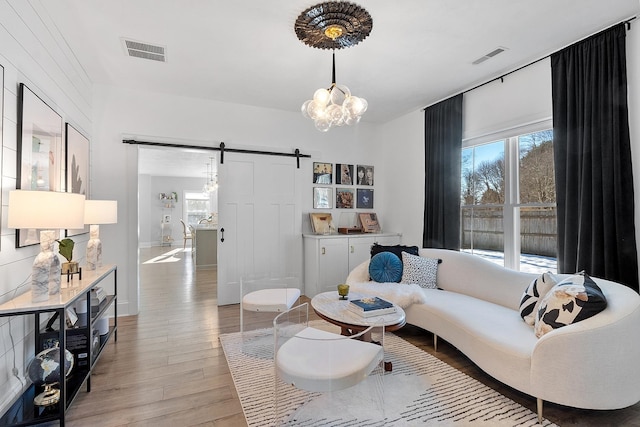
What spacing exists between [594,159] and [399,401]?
2447 millimetres

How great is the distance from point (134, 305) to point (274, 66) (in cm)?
327

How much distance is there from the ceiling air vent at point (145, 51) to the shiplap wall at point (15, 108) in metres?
0.53

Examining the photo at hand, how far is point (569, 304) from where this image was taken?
6.47 ft

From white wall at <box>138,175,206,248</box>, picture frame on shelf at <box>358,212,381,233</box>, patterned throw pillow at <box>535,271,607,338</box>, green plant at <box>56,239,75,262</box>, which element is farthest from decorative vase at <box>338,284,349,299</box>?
white wall at <box>138,175,206,248</box>

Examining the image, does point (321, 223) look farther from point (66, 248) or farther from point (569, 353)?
point (569, 353)

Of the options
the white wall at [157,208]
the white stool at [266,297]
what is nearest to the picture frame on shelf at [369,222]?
the white stool at [266,297]

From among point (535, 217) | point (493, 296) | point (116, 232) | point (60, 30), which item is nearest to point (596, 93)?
point (535, 217)

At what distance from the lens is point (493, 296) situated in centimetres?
294

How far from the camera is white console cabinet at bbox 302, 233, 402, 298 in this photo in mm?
4383

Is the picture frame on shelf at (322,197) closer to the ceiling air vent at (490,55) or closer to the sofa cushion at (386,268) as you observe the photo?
the sofa cushion at (386,268)

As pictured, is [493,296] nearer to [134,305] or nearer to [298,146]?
[298,146]

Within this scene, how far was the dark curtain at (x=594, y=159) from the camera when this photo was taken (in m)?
2.39

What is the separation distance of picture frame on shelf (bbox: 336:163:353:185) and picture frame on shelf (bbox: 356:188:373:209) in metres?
0.24

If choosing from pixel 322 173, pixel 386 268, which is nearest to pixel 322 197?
pixel 322 173
